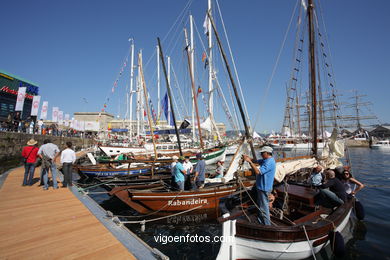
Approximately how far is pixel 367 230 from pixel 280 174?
12.9ft

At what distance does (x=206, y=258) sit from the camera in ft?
18.3

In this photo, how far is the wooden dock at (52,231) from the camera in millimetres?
3637

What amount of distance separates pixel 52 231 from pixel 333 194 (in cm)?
774

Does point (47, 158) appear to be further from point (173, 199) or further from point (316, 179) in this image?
point (316, 179)

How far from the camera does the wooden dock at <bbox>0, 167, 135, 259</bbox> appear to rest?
3637 mm

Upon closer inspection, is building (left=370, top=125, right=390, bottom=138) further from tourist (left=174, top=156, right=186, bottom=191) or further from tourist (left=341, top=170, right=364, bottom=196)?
tourist (left=174, top=156, right=186, bottom=191)

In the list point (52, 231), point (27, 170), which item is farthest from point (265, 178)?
point (27, 170)

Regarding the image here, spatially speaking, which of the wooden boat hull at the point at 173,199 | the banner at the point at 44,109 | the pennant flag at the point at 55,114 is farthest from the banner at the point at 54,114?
the wooden boat hull at the point at 173,199

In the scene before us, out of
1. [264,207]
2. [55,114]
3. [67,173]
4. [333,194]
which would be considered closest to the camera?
[264,207]

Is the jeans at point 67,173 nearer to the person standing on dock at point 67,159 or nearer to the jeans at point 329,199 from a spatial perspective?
the person standing on dock at point 67,159

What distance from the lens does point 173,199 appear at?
761 cm

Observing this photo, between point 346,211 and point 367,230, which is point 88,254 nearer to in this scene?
point 346,211

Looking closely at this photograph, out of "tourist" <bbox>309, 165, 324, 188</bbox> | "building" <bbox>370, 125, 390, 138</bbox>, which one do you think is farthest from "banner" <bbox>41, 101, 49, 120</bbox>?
"building" <bbox>370, 125, 390, 138</bbox>

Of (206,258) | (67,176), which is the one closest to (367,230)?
(206,258)
